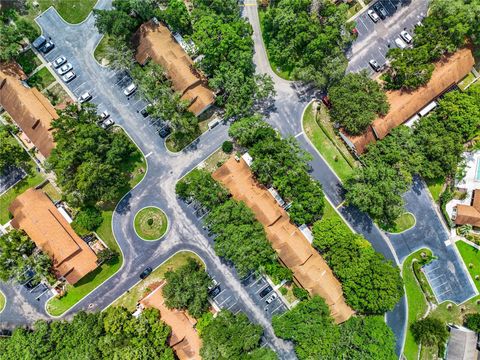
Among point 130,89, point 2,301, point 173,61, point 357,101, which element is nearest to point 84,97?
point 130,89

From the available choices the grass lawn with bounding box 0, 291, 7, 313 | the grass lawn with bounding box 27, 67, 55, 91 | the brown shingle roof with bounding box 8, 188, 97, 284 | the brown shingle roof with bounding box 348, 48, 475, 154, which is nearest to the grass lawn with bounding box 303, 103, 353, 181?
the brown shingle roof with bounding box 348, 48, 475, 154

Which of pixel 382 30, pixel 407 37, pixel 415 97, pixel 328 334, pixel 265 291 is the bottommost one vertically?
pixel 328 334

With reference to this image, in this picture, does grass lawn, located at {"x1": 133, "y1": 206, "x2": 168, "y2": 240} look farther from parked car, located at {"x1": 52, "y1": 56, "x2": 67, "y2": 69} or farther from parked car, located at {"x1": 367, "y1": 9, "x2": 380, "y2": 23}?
parked car, located at {"x1": 367, "y1": 9, "x2": 380, "y2": 23}

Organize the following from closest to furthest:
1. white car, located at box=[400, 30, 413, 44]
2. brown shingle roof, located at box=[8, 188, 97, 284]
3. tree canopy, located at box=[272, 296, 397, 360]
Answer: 1. tree canopy, located at box=[272, 296, 397, 360]
2. brown shingle roof, located at box=[8, 188, 97, 284]
3. white car, located at box=[400, 30, 413, 44]

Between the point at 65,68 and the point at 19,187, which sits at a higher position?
the point at 65,68

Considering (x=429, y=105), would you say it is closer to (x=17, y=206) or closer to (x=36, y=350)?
(x=17, y=206)

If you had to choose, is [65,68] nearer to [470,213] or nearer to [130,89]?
[130,89]

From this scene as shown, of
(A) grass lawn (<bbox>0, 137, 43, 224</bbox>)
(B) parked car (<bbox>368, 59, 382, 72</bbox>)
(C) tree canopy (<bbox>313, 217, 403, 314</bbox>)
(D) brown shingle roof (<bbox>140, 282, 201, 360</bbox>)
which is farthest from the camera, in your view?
(B) parked car (<bbox>368, 59, 382, 72</bbox>)
